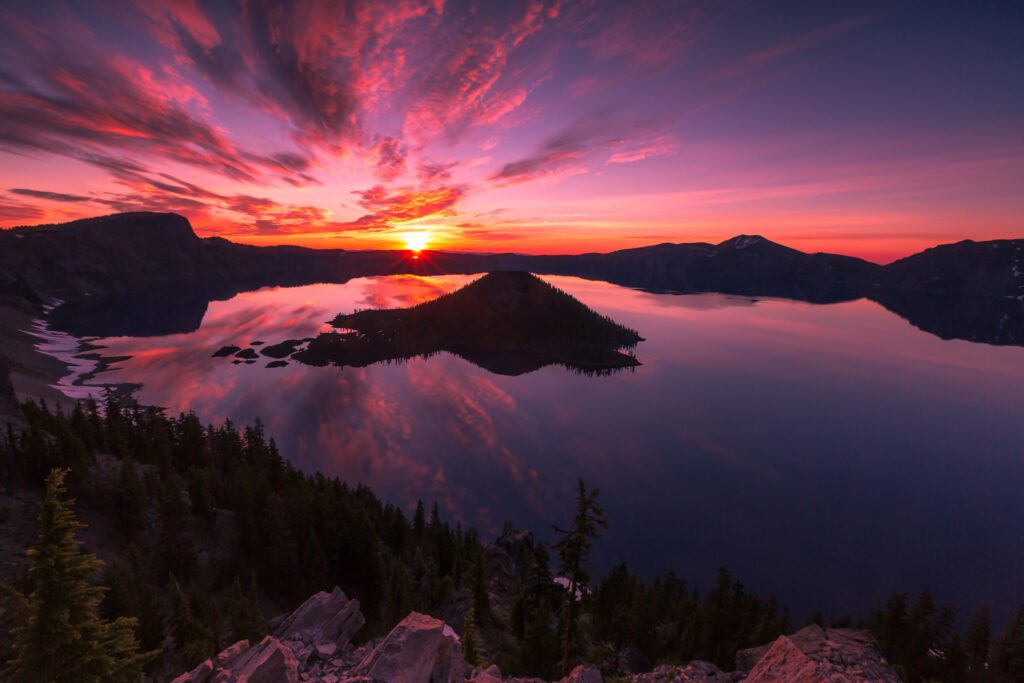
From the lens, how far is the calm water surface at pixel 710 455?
246 feet

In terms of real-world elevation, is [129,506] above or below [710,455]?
above

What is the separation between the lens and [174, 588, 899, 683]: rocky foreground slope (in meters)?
15.4

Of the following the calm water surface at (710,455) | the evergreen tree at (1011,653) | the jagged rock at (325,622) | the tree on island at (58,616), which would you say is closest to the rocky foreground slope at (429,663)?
the jagged rock at (325,622)

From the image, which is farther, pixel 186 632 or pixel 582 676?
pixel 186 632

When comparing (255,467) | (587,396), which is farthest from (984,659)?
(587,396)

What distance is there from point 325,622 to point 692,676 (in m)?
21.1

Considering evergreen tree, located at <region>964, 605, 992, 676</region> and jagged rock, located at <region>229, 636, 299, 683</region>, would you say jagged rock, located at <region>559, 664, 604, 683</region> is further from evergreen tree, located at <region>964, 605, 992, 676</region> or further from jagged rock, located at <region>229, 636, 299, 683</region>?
evergreen tree, located at <region>964, 605, 992, 676</region>

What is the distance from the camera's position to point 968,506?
9062 cm

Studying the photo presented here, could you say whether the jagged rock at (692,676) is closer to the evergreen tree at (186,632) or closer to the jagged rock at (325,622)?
the jagged rock at (325,622)

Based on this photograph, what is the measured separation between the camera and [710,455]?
110 metres

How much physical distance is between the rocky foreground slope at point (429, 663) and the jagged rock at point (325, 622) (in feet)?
3.80

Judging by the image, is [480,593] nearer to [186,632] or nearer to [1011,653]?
[186,632]

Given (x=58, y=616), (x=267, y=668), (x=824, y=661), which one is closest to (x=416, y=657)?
(x=267, y=668)

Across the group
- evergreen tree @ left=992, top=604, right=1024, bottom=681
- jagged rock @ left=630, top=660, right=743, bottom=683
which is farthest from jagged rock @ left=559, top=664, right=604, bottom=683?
evergreen tree @ left=992, top=604, right=1024, bottom=681
